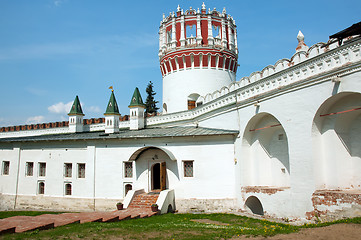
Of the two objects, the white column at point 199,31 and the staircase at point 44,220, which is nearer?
the staircase at point 44,220

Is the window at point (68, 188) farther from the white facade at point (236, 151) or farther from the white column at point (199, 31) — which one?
the white column at point (199, 31)

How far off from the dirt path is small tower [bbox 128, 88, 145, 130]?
1663cm

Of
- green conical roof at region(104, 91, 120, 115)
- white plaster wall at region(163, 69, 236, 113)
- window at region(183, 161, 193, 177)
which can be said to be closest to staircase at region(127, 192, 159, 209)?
window at region(183, 161, 193, 177)

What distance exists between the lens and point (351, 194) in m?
10.6

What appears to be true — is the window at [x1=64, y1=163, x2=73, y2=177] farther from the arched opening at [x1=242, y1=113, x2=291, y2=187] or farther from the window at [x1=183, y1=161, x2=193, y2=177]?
the arched opening at [x1=242, y1=113, x2=291, y2=187]

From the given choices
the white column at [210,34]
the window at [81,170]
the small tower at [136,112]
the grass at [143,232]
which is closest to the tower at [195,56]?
the white column at [210,34]

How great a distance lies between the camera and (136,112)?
24.9 metres

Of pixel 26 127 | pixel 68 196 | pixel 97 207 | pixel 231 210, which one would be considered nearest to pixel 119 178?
pixel 97 207

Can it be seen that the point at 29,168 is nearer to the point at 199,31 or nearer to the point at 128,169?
the point at 128,169

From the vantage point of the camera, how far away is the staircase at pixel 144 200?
58.5 ft

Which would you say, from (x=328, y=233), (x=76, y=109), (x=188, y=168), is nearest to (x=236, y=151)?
(x=188, y=168)

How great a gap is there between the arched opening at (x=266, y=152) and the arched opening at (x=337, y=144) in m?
2.73

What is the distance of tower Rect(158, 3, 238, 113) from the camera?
25.6 m

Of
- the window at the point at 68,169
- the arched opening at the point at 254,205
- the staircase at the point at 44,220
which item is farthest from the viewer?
the window at the point at 68,169
